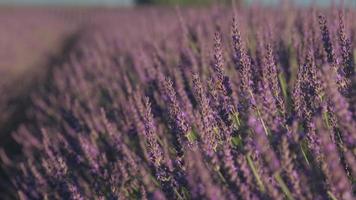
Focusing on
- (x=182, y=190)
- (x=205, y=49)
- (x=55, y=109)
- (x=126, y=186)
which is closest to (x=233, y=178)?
(x=182, y=190)

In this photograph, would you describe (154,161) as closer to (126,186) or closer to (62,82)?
(126,186)

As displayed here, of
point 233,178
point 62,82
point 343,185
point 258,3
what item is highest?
point 258,3

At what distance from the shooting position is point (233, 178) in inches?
46.1

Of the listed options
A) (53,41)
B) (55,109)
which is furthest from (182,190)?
(53,41)

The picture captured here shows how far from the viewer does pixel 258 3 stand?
4281 mm

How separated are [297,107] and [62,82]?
2867 millimetres

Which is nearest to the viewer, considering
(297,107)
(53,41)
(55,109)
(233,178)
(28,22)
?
(233,178)

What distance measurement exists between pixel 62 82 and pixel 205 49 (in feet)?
5.01

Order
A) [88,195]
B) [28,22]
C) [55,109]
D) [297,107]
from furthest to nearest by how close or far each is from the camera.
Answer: [28,22], [55,109], [88,195], [297,107]

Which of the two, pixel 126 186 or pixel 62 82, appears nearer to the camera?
pixel 126 186

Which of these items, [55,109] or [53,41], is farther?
[53,41]

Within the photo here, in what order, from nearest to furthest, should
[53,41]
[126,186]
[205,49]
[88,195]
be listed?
[126,186]
[88,195]
[205,49]
[53,41]

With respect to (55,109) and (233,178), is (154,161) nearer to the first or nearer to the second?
(233,178)

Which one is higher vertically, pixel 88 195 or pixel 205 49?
pixel 205 49
